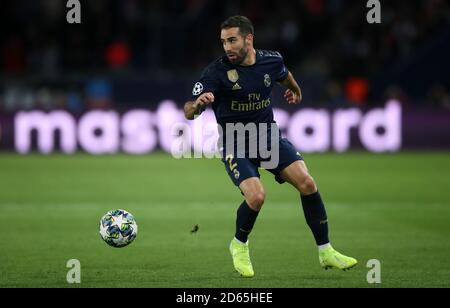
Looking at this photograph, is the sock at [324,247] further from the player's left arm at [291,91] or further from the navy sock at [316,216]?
the player's left arm at [291,91]

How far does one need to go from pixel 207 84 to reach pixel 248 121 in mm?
573

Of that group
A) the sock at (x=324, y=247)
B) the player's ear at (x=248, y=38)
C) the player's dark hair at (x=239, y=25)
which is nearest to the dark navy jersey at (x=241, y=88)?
the player's ear at (x=248, y=38)

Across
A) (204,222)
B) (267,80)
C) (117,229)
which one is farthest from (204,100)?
(204,222)

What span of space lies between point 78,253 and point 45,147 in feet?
38.8

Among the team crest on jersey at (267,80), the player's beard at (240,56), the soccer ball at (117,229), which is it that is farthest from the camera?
the soccer ball at (117,229)

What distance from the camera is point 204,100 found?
26.2 feet

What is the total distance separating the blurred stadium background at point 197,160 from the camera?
9.27 meters

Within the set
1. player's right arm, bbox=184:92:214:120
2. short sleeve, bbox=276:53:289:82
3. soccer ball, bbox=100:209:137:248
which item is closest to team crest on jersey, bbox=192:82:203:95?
player's right arm, bbox=184:92:214:120

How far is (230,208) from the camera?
13328 millimetres

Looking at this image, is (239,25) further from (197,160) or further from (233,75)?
(197,160)

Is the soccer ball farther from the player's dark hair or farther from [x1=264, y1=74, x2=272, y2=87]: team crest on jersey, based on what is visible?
the player's dark hair

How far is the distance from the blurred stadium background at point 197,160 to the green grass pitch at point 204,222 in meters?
0.04
